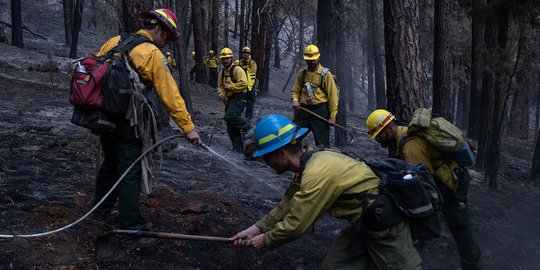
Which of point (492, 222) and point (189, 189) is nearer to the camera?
point (189, 189)

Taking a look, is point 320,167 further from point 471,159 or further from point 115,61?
point 471,159

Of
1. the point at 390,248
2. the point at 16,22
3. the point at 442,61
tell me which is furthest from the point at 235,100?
the point at 16,22

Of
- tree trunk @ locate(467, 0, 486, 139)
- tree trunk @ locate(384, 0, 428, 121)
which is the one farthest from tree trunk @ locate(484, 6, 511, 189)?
tree trunk @ locate(384, 0, 428, 121)

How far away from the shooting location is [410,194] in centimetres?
312

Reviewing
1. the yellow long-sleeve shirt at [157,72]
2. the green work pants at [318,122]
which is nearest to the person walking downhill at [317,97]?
→ the green work pants at [318,122]

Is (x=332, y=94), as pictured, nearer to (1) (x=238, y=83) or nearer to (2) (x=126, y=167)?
(1) (x=238, y=83)

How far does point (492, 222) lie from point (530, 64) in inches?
452

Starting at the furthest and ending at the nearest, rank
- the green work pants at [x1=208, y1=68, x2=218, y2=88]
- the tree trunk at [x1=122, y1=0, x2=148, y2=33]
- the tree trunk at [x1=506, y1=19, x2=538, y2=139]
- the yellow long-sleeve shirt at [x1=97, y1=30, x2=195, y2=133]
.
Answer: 1. the green work pants at [x1=208, y1=68, x2=218, y2=88]
2. the tree trunk at [x1=506, y1=19, x2=538, y2=139]
3. the tree trunk at [x1=122, y1=0, x2=148, y2=33]
4. the yellow long-sleeve shirt at [x1=97, y1=30, x2=195, y2=133]

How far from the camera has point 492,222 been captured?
862cm

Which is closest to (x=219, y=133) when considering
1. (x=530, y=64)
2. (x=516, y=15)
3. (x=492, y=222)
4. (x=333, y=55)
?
(x=333, y=55)

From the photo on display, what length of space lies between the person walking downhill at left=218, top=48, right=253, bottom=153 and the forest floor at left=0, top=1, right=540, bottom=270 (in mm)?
375

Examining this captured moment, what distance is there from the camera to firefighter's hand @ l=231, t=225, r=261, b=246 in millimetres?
3330

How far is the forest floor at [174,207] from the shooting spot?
4184 millimetres

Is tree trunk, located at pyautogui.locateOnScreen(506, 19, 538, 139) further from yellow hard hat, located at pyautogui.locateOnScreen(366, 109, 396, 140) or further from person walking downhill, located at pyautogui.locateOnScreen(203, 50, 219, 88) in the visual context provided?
yellow hard hat, located at pyautogui.locateOnScreen(366, 109, 396, 140)
